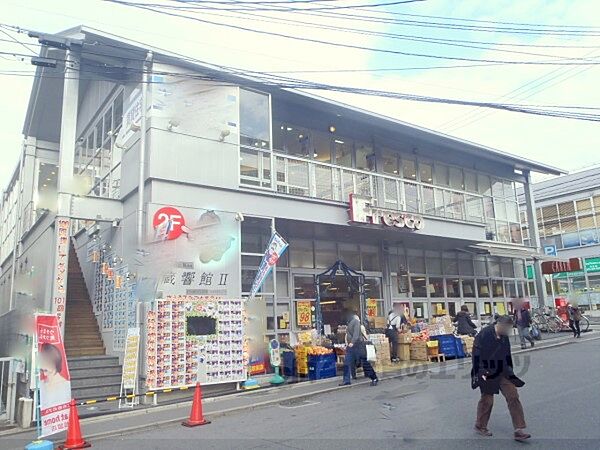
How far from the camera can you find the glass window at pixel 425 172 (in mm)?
20438

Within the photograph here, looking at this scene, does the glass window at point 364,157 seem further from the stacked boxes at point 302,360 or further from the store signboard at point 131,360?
the store signboard at point 131,360

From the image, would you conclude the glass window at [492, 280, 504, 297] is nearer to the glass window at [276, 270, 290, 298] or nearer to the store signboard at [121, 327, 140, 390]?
the glass window at [276, 270, 290, 298]

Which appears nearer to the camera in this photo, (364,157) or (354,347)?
(354,347)

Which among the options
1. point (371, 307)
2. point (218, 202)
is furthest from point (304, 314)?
point (218, 202)

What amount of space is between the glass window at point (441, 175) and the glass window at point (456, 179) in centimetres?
29

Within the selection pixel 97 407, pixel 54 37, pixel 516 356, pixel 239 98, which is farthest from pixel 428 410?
pixel 54 37

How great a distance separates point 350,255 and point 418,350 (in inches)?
178

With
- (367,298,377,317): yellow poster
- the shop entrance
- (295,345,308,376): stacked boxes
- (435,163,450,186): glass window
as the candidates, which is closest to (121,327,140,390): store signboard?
(295,345,308,376): stacked boxes

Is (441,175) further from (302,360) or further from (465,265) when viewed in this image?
(302,360)

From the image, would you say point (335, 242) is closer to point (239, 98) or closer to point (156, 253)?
point (239, 98)

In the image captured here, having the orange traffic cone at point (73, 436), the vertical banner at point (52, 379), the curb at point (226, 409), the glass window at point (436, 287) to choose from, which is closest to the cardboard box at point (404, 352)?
the curb at point (226, 409)

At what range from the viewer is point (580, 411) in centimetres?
736

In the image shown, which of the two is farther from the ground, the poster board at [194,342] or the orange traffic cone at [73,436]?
the poster board at [194,342]

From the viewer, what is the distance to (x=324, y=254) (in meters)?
16.9
